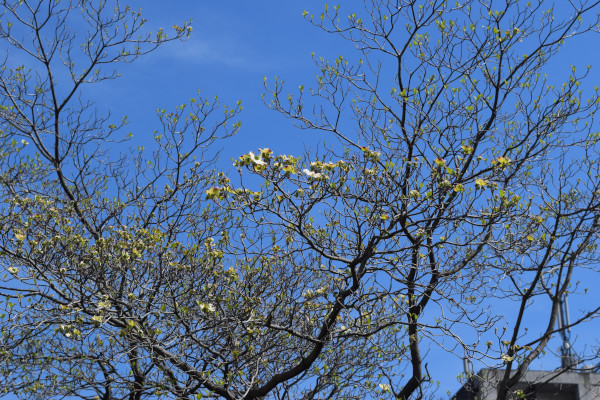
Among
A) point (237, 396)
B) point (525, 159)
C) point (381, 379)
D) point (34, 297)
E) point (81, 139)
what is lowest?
point (237, 396)

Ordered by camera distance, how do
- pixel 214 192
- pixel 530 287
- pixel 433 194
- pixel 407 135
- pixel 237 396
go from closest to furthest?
pixel 214 192, pixel 433 194, pixel 237 396, pixel 407 135, pixel 530 287

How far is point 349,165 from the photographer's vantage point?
655 cm

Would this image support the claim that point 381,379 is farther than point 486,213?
Yes

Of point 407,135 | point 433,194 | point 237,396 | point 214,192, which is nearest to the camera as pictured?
point 214,192

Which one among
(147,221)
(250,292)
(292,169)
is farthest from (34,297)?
(292,169)

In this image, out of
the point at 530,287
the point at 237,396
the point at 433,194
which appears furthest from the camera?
the point at 530,287

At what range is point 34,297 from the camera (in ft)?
27.5

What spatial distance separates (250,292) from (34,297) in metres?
2.77

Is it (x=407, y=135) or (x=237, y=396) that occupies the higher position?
(x=407, y=135)

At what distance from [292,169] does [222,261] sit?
2550 millimetres

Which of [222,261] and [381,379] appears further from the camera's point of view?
[381,379]

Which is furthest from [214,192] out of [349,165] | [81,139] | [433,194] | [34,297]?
[81,139]

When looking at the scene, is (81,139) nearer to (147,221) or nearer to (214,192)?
(147,221)

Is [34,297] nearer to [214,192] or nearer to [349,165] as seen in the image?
[214,192]
